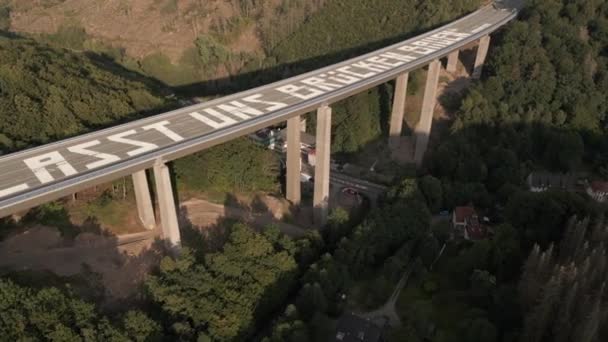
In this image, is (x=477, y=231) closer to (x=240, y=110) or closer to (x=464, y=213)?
(x=464, y=213)

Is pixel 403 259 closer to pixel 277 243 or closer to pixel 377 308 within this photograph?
pixel 377 308

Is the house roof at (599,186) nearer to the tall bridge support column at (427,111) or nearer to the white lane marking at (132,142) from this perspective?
the tall bridge support column at (427,111)

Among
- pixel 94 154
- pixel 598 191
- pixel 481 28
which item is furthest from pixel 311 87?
pixel 481 28

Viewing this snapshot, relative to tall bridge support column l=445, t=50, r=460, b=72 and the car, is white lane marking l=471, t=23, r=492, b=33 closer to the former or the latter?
tall bridge support column l=445, t=50, r=460, b=72

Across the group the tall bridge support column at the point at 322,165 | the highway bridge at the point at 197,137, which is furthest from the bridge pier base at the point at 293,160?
the tall bridge support column at the point at 322,165

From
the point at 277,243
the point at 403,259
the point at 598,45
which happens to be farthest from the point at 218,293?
the point at 598,45
